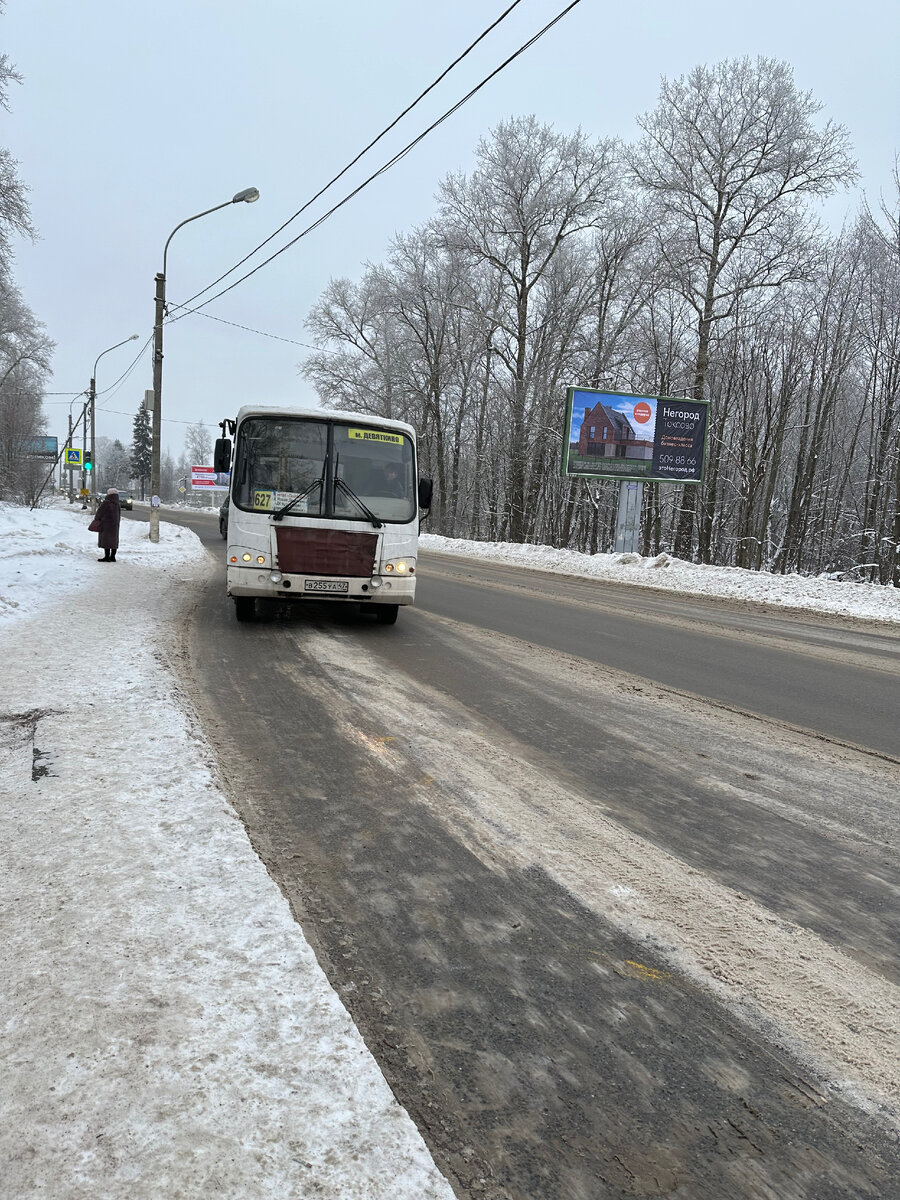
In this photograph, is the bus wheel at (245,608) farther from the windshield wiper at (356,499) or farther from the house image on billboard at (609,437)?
the house image on billboard at (609,437)

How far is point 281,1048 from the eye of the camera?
6.51 feet

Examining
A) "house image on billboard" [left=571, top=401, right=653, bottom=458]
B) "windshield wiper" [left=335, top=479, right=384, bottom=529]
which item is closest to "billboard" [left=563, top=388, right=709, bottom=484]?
"house image on billboard" [left=571, top=401, right=653, bottom=458]

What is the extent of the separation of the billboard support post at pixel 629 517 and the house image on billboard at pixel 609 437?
4.35 feet

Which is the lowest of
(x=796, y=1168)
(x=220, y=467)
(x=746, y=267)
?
(x=796, y=1168)

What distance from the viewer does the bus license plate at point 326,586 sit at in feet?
27.7

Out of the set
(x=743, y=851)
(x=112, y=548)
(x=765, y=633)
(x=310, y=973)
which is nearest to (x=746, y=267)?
(x=765, y=633)

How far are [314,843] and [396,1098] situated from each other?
58.8 inches

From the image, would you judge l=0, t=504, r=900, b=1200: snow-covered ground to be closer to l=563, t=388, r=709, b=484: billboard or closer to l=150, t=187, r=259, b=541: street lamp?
l=150, t=187, r=259, b=541: street lamp

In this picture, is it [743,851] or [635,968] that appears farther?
[743,851]

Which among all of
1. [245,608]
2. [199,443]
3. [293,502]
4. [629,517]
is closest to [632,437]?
[629,517]

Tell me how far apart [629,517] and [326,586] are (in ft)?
61.2

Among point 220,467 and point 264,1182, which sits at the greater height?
point 220,467

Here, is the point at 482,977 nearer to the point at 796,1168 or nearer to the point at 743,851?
the point at 796,1168

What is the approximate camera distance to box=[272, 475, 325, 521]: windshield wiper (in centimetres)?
847
